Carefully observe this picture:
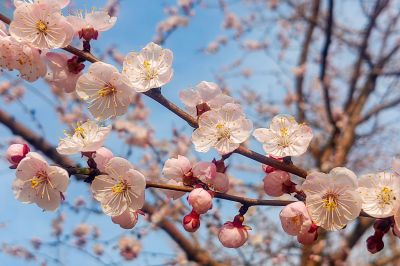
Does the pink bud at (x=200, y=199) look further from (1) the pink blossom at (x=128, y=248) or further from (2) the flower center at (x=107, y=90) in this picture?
(1) the pink blossom at (x=128, y=248)

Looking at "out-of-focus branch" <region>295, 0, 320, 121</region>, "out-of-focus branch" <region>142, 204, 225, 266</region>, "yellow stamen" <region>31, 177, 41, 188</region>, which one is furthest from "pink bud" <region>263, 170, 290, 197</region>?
"out-of-focus branch" <region>295, 0, 320, 121</region>

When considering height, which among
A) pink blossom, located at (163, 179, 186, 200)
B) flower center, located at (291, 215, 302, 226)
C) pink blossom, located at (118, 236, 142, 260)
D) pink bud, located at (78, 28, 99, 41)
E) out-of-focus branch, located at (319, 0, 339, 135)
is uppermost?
out-of-focus branch, located at (319, 0, 339, 135)

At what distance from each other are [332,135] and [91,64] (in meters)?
4.13

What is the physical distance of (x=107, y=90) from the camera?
1.52m

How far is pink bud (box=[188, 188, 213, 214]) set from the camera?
127 cm

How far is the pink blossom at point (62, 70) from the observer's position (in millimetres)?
1484

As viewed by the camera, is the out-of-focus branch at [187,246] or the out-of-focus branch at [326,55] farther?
the out-of-focus branch at [326,55]

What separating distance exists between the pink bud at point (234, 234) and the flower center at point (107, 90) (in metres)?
0.55

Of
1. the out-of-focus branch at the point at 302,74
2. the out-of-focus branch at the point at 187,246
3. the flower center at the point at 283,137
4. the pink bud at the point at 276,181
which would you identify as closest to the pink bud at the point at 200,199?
the pink bud at the point at 276,181

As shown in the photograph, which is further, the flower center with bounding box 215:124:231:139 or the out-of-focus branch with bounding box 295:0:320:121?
the out-of-focus branch with bounding box 295:0:320:121

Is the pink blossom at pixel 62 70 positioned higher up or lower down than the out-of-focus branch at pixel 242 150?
higher up

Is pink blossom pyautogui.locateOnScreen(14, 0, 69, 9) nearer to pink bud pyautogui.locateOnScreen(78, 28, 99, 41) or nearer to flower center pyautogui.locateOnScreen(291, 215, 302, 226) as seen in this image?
pink bud pyautogui.locateOnScreen(78, 28, 99, 41)

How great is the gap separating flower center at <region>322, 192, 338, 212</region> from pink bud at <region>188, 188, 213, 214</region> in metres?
0.32

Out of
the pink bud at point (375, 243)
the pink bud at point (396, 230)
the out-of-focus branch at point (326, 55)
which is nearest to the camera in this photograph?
the pink bud at point (396, 230)
